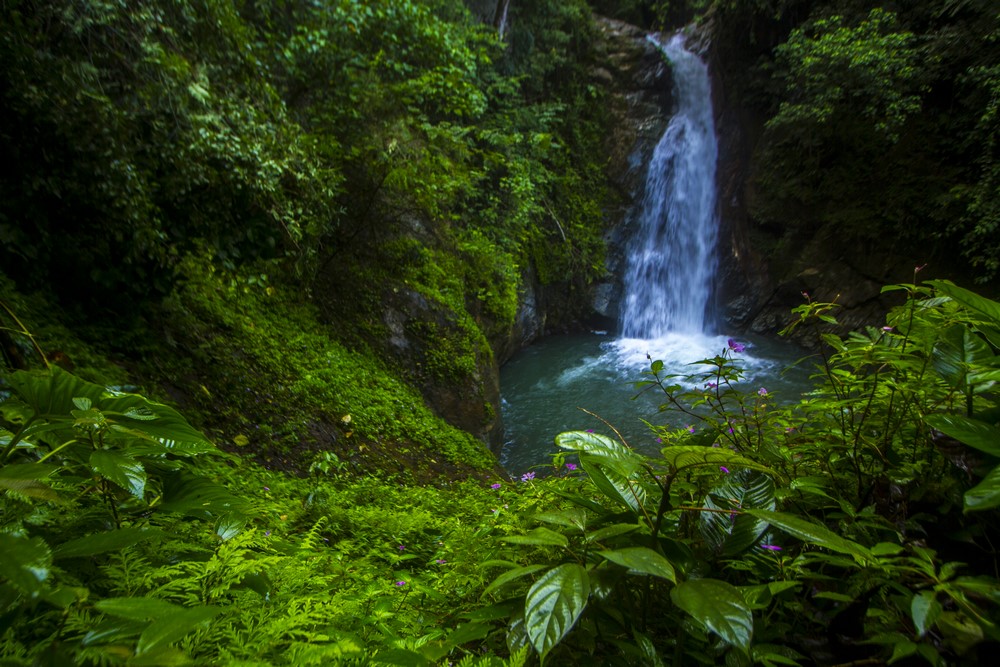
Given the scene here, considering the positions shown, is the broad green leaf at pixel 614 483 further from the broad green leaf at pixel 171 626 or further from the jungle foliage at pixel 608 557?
the broad green leaf at pixel 171 626

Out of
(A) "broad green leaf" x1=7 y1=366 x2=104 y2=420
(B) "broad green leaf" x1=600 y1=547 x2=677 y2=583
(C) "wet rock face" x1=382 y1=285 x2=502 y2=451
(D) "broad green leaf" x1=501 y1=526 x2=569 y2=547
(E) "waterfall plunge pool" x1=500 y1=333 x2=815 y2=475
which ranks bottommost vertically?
(E) "waterfall plunge pool" x1=500 y1=333 x2=815 y2=475

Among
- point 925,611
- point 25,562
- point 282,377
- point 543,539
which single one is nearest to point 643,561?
point 543,539

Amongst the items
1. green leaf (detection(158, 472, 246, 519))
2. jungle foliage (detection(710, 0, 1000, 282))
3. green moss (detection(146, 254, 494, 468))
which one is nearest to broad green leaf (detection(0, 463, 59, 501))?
green leaf (detection(158, 472, 246, 519))

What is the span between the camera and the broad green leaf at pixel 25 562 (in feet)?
1.64

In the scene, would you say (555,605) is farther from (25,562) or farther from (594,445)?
(25,562)

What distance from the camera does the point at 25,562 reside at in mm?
518

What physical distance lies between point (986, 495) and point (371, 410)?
14.2 feet

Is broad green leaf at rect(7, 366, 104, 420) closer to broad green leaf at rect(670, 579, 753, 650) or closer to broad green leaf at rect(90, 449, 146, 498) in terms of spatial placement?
broad green leaf at rect(90, 449, 146, 498)

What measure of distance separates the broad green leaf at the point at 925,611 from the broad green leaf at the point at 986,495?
0.14 meters

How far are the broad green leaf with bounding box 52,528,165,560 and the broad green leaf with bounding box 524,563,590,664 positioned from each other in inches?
21.8

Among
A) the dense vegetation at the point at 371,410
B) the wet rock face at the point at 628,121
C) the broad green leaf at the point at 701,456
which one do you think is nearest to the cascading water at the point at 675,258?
the wet rock face at the point at 628,121

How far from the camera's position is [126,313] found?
3139 millimetres

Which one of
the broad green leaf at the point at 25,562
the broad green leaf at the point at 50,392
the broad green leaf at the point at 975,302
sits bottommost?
the broad green leaf at the point at 25,562

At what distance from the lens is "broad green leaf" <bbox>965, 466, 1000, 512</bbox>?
0.66 metres
